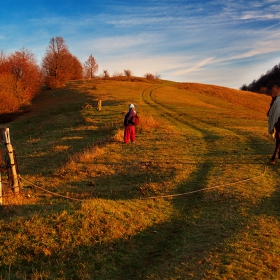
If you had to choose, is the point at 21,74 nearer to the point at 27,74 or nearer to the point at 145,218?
the point at 27,74

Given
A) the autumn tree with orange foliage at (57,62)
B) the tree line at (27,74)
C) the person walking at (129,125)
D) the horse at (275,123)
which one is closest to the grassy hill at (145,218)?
the horse at (275,123)

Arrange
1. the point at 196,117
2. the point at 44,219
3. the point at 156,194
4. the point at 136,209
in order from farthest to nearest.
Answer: the point at 196,117 < the point at 156,194 < the point at 136,209 < the point at 44,219

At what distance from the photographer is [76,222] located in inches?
239

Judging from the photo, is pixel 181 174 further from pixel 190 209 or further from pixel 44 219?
pixel 44 219

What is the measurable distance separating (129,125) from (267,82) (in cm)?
13074

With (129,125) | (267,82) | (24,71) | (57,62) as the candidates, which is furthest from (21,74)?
(267,82)

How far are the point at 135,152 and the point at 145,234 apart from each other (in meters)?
7.36

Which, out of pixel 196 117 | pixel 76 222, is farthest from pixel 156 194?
pixel 196 117

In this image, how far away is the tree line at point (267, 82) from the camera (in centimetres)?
→ 12088

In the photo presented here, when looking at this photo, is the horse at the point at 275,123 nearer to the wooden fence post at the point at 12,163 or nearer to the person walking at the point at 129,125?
the person walking at the point at 129,125

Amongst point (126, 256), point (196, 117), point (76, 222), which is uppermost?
point (196, 117)

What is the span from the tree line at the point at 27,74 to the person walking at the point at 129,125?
3064cm

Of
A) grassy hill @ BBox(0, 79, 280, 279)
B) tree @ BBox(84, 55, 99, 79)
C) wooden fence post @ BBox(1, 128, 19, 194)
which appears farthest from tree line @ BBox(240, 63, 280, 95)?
wooden fence post @ BBox(1, 128, 19, 194)

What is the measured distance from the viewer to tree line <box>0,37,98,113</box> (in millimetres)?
41166
